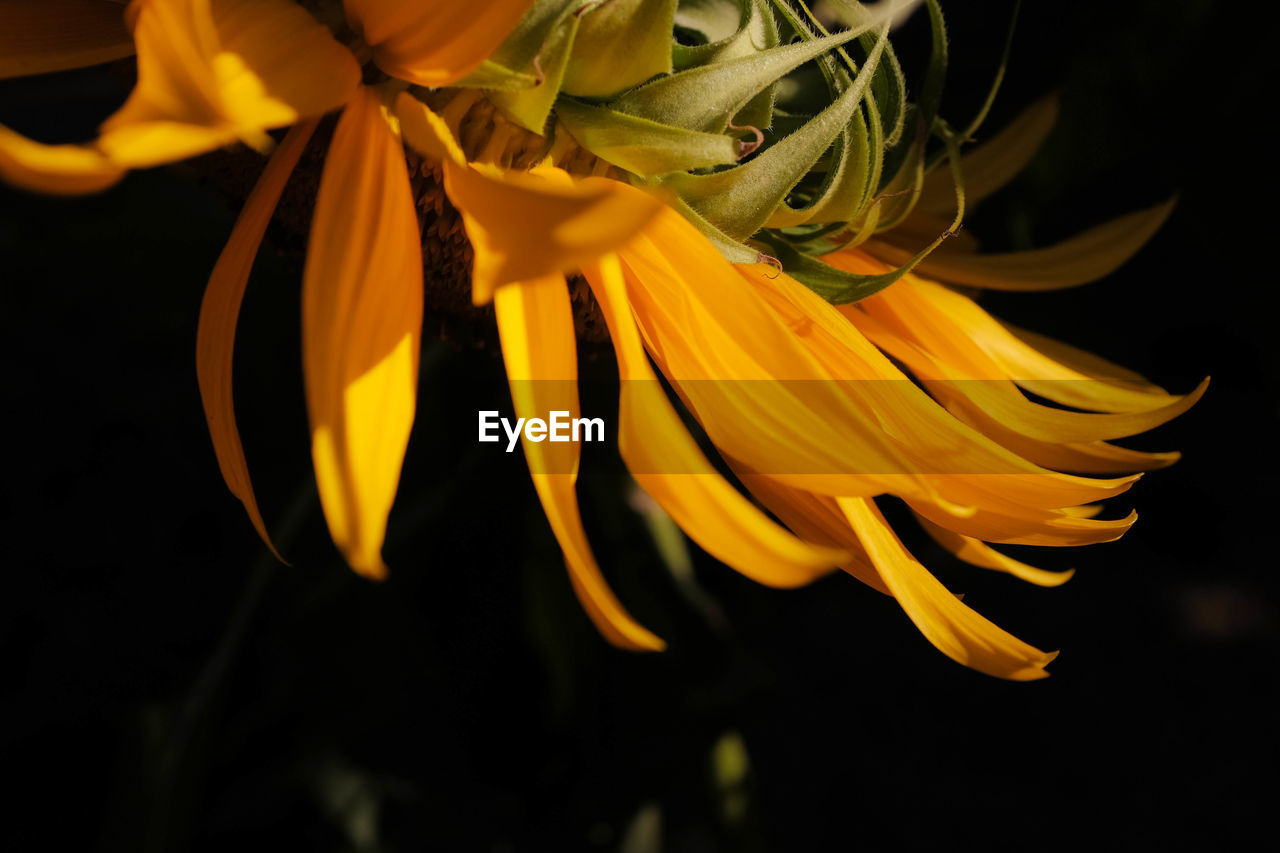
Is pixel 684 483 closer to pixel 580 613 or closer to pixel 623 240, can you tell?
pixel 623 240

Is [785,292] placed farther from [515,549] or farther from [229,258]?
[515,549]

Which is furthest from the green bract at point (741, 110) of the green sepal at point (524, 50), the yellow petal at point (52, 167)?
the yellow petal at point (52, 167)

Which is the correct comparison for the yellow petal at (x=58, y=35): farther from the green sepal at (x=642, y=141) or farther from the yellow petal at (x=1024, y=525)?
the yellow petal at (x=1024, y=525)

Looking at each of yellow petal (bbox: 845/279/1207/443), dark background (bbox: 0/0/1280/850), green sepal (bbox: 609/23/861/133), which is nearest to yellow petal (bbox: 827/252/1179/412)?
yellow petal (bbox: 845/279/1207/443)

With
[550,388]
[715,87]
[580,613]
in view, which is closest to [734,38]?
[715,87]

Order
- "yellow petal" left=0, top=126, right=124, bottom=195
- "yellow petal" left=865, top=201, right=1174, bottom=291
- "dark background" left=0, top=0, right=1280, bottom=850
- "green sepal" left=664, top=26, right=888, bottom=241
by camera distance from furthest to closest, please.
A: 1. "dark background" left=0, top=0, right=1280, bottom=850
2. "yellow petal" left=865, top=201, right=1174, bottom=291
3. "green sepal" left=664, top=26, right=888, bottom=241
4. "yellow petal" left=0, top=126, right=124, bottom=195

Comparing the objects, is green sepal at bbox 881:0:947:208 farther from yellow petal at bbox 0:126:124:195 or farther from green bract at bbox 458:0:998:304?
yellow petal at bbox 0:126:124:195

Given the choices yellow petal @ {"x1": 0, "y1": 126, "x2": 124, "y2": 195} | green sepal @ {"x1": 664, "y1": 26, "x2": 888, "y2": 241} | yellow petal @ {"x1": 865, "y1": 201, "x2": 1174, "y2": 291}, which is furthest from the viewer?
yellow petal @ {"x1": 865, "y1": 201, "x2": 1174, "y2": 291}

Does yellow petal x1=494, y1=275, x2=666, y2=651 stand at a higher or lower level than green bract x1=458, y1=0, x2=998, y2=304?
lower
